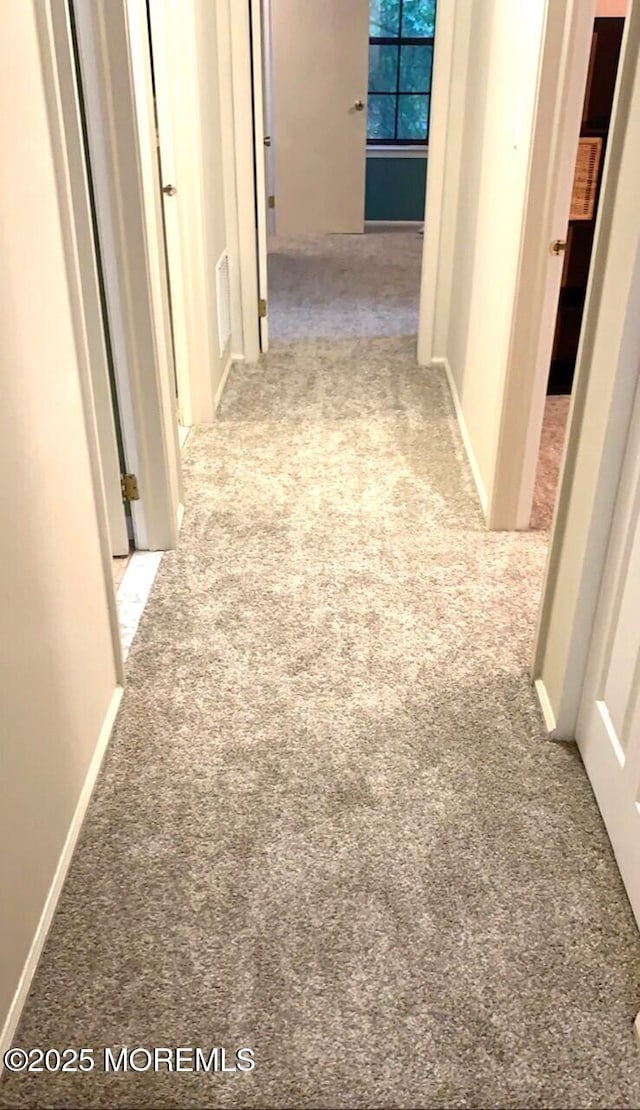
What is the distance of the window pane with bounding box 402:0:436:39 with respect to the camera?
6727 mm

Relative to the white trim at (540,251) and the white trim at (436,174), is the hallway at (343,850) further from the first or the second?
the white trim at (436,174)

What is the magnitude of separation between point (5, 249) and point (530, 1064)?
60.1 inches

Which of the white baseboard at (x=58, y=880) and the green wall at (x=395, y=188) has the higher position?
the green wall at (x=395, y=188)

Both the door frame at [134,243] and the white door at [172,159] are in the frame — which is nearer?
the door frame at [134,243]

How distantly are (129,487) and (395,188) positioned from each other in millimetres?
5446

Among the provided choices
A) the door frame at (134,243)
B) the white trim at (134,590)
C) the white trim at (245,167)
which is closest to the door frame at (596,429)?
the white trim at (134,590)

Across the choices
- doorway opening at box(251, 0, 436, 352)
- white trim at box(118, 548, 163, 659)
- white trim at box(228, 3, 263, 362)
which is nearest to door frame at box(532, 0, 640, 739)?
white trim at box(118, 548, 163, 659)

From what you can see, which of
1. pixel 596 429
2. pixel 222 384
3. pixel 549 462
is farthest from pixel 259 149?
pixel 596 429

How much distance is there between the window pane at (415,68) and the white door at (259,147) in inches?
126

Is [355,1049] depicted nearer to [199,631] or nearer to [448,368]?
[199,631]

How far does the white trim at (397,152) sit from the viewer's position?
7117mm

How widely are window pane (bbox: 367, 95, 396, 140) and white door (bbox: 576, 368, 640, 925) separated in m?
6.24

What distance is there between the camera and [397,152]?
280 inches

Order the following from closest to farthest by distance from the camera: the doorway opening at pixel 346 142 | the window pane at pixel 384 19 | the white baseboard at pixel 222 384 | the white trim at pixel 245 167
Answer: the white trim at pixel 245 167 → the white baseboard at pixel 222 384 → the doorway opening at pixel 346 142 → the window pane at pixel 384 19
